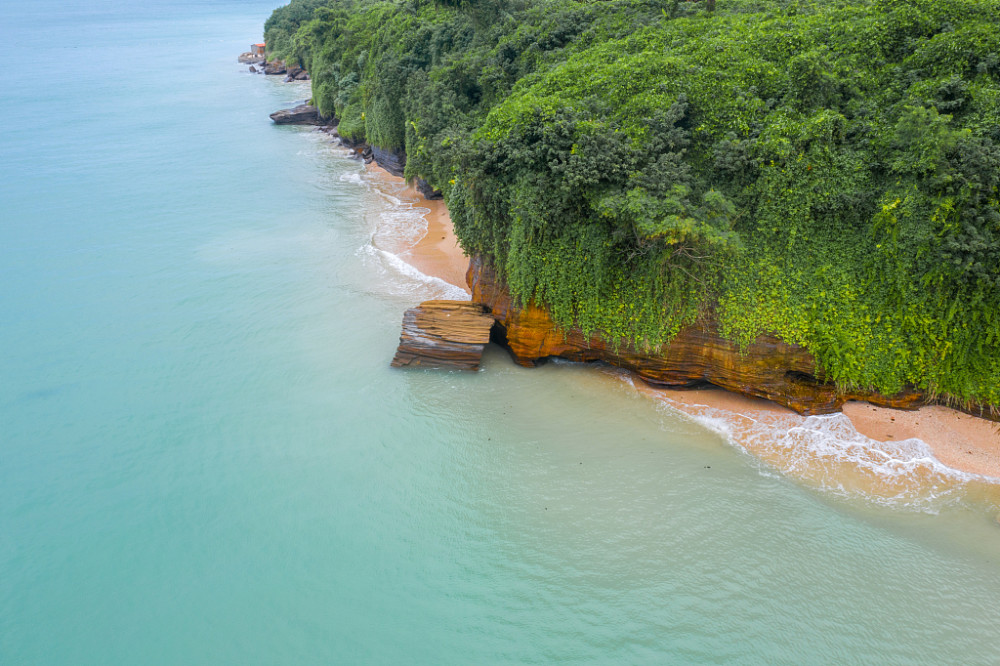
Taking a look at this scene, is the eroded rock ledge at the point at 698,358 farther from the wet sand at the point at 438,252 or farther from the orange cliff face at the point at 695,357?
the wet sand at the point at 438,252

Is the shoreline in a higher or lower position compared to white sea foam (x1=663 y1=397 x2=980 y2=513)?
higher

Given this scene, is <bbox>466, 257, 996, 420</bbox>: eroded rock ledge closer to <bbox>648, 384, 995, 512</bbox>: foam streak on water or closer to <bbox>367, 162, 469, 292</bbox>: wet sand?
<bbox>648, 384, 995, 512</bbox>: foam streak on water

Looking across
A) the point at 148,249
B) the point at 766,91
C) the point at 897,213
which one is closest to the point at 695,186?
the point at 766,91

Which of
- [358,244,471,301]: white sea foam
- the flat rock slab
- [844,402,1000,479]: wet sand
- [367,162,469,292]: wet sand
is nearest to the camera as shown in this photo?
[844,402,1000,479]: wet sand

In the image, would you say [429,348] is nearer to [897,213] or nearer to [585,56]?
[585,56]

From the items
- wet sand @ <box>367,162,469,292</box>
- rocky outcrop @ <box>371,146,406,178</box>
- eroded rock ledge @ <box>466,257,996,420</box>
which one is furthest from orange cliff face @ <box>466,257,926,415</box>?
rocky outcrop @ <box>371,146,406,178</box>

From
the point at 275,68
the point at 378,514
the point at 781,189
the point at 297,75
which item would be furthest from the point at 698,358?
the point at 275,68
